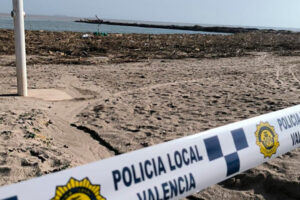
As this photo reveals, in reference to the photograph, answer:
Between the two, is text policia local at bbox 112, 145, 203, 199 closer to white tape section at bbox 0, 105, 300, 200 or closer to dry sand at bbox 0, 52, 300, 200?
white tape section at bbox 0, 105, 300, 200

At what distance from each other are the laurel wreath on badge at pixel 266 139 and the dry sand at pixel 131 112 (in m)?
0.23

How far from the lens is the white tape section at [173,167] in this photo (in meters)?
2.10

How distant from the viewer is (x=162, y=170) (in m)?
2.58

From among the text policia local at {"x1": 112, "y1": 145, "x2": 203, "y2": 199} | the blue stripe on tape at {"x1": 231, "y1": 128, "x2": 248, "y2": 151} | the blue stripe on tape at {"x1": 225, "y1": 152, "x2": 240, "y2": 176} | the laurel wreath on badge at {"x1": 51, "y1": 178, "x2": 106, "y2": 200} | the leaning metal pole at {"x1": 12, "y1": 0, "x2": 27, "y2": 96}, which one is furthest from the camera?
the leaning metal pole at {"x1": 12, "y1": 0, "x2": 27, "y2": 96}

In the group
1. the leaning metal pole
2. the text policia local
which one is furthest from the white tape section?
the leaning metal pole

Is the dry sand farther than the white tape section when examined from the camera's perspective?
Yes

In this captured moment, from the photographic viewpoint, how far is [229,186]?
3322 millimetres

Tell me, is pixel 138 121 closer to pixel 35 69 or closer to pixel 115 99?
pixel 115 99

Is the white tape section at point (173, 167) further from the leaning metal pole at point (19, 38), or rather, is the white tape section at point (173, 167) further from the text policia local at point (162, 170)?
the leaning metal pole at point (19, 38)

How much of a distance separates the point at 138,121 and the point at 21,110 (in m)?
2.00

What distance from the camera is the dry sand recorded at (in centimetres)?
343

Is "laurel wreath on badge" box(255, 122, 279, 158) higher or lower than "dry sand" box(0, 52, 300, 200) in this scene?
higher

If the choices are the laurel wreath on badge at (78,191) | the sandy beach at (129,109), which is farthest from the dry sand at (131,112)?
the laurel wreath on badge at (78,191)

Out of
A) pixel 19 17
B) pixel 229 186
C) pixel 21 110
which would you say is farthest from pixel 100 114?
pixel 229 186
